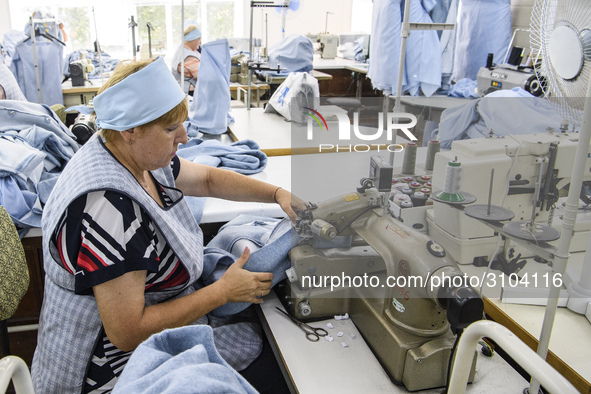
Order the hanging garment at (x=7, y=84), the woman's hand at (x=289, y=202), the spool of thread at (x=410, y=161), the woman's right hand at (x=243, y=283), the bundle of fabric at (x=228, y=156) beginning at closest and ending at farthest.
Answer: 1. the woman's right hand at (x=243, y=283)
2. the woman's hand at (x=289, y=202)
3. the spool of thread at (x=410, y=161)
4. the bundle of fabric at (x=228, y=156)
5. the hanging garment at (x=7, y=84)

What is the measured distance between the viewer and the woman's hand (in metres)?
1.41

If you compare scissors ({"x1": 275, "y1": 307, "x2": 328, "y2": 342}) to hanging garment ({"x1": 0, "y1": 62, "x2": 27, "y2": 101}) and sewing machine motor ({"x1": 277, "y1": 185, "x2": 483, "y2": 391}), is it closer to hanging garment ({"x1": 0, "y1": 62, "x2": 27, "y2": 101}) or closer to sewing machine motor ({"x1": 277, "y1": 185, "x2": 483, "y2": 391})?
sewing machine motor ({"x1": 277, "y1": 185, "x2": 483, "y2": 391})

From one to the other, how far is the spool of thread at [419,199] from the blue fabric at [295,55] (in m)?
3.99

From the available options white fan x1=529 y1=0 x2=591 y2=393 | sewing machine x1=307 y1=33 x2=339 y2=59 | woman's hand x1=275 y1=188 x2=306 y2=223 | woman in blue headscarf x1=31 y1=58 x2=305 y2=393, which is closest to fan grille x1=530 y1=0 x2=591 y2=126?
white fan x1=529 y1=0 x2=591 y2=393

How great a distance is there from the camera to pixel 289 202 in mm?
1480

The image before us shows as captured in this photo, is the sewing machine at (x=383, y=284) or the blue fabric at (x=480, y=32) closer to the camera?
the sewing machine at (x=383, y=284)

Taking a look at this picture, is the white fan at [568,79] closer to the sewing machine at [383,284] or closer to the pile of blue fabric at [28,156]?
the sewing machine at [383,284]

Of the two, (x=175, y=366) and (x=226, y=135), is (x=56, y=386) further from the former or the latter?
(x=226, y=135)

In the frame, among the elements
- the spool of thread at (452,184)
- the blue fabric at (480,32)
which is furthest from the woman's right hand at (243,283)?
the blue fabric at (480,32)

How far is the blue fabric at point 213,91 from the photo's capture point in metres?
2.68

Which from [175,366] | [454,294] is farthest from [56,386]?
[454,294]

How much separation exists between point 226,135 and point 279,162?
66 cm

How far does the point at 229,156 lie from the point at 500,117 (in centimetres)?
134

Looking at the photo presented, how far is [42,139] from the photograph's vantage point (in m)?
1.97
